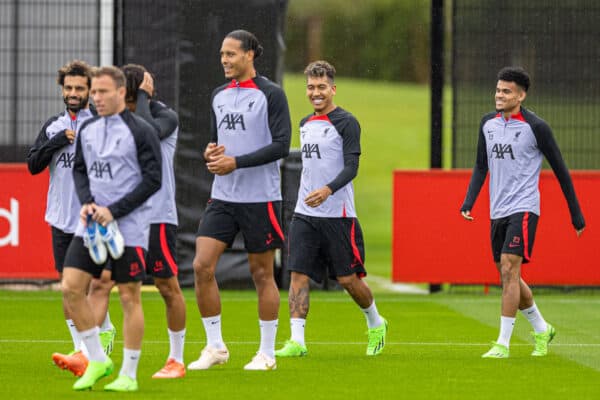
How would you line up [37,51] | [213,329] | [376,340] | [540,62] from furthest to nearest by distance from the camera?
[37,51] → [540,62] → [376,340] → [213,329]

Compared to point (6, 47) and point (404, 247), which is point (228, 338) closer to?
point (404, 247)

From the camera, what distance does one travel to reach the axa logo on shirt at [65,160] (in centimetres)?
966

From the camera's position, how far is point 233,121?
31.1 ft

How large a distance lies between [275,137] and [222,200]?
0.58m

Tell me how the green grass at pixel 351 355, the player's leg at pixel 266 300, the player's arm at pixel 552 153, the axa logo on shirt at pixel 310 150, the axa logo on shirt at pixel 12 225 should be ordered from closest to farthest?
the green grass at pixel 351 355 → the player's leg at pixel 266 300 → the player's arm at pixel 552 153 → the axa logo on shirt at pixel 310 150 → the axa logo on shirt at pixel 12 225

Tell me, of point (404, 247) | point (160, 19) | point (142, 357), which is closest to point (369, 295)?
point (142, 357)

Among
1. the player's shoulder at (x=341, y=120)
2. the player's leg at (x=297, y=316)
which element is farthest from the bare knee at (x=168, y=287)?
the player's shoulder at (x=341, y=120)

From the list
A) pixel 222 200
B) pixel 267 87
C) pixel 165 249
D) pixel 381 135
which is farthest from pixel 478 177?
pixel 381 135

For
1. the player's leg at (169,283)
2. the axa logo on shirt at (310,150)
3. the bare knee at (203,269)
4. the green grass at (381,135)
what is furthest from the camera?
the green grass at (381,135)

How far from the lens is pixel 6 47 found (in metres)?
16.5

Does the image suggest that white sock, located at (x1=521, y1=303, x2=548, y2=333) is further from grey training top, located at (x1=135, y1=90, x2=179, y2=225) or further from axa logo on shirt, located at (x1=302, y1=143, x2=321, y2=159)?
grey training top, located at (x1=135, y1=90, x2=179, y2=225)

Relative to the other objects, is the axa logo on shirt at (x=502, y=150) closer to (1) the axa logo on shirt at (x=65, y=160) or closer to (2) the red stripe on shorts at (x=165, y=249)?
(2) the red stripe on shorts at (x=165, y=249)

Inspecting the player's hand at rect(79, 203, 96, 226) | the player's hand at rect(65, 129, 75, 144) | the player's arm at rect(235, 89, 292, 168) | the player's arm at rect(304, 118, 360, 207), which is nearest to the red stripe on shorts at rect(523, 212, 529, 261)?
the player's arm at rect(304, 118, 360, 207)

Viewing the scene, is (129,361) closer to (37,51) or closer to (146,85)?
(146,85)
